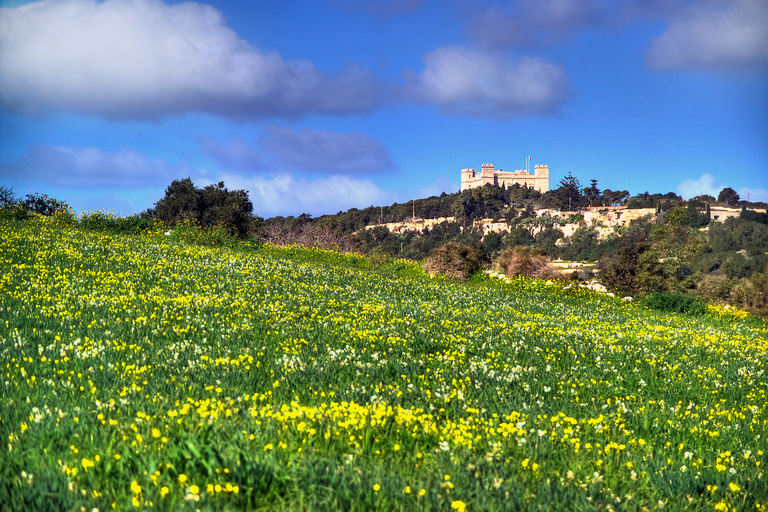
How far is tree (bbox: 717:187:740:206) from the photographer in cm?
8324

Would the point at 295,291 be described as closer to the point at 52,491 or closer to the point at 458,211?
the point at 52,491

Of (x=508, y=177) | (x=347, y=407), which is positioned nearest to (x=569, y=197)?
(x=508, y=177)

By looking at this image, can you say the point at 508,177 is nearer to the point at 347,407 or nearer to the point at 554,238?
the point at 554,238

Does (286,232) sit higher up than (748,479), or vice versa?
(286,232)

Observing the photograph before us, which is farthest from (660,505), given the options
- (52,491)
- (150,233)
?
(150,233)

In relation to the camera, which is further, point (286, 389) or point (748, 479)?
point (286, 389)

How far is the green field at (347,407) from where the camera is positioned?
3.55 m

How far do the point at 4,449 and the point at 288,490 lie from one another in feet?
7.64

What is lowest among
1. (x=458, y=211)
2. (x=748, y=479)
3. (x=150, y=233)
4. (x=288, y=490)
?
(x=748, y=479)

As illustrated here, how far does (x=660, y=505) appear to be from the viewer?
158 inches

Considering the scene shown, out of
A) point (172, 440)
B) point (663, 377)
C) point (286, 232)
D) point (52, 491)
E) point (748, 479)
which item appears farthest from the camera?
point (286, 232)

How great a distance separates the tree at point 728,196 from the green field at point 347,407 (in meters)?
84.2

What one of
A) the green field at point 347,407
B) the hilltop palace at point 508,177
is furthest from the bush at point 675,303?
the hilltop palace at point 508,177

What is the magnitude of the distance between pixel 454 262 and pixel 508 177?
16708 cm
